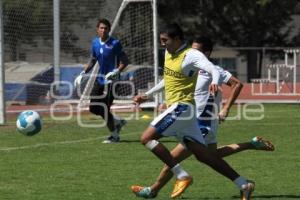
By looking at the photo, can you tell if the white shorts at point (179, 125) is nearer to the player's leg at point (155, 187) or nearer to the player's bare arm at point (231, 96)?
the player's leg at point (155, 187)

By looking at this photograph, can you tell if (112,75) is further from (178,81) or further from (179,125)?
(179,125)

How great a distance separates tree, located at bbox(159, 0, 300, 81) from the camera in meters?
44.4

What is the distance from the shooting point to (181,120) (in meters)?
9.17

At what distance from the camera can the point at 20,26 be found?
2169 cm

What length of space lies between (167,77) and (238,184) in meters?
1.30

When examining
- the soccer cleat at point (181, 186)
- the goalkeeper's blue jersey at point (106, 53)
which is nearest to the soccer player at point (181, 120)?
the soccer cleat at point (181, 186)

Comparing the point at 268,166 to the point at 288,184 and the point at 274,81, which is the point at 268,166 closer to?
the point at 288,184

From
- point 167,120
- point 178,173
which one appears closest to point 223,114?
point 167,120

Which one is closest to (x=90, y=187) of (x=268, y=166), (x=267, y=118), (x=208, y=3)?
(x=268, y=166)

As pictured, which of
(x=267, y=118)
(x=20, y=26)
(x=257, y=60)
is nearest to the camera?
(x=20, y=26)

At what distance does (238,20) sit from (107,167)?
1373 inches

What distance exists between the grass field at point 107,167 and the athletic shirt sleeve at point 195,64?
130cm

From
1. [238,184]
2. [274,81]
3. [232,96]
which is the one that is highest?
[232,96]

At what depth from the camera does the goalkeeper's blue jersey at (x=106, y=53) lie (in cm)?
1605
